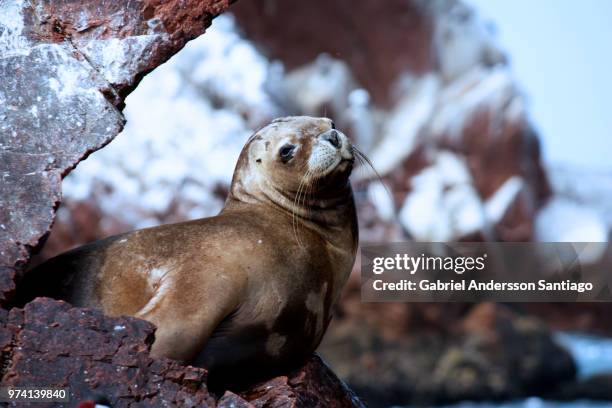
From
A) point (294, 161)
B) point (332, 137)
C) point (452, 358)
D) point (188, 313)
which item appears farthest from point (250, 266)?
point (452, 358)

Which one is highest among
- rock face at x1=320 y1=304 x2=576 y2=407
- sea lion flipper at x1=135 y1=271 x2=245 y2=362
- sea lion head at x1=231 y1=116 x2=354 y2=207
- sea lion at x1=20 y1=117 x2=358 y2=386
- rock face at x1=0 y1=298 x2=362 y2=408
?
rock face at x1=320 y1=304 x2=576 y2=407

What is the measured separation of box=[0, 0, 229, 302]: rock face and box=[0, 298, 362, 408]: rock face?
11.6 inches

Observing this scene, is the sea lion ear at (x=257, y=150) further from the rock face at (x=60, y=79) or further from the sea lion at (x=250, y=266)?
the rock face at (x=60, y=79)

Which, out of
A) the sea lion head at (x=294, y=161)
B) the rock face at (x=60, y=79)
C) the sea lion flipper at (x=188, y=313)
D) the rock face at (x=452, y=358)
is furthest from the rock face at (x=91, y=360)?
the rock face at (x=452, y=358)

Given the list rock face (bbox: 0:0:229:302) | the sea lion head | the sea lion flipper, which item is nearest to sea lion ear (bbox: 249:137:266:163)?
the sea lion head

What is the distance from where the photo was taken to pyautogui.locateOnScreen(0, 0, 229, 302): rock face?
3959 millimetres

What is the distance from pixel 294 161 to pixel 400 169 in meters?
5.44

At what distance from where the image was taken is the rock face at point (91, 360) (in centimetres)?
362

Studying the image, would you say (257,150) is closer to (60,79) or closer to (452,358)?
(60,79)

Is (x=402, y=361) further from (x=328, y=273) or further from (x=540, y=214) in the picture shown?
(x=328, y=273)

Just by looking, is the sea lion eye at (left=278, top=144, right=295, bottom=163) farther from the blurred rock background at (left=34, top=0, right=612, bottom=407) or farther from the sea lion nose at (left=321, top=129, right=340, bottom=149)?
the blurred rock background at (left=34, top=0, right=612, bottom=407)

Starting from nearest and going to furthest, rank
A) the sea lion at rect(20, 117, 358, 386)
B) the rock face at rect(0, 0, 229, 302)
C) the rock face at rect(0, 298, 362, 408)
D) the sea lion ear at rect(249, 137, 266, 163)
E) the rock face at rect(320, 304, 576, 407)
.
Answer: the rock face at rect(0, 298, 362, 408), the sea lion at rect(20, 117, 358, 386), the rock face at rect(0, 0, 229, 302), the sea lion ear at rect(249, 137, 266, 163), the rock face at rect(320, 304, 576, 407)

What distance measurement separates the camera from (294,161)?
4293 millimetres

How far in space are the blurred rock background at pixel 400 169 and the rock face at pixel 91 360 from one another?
5613 millimetres
